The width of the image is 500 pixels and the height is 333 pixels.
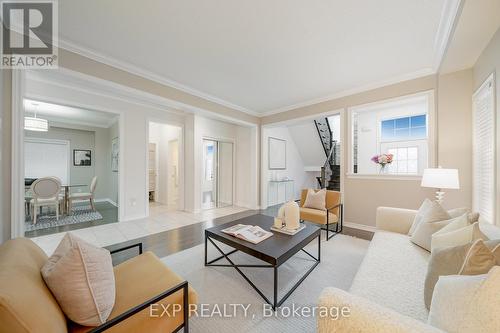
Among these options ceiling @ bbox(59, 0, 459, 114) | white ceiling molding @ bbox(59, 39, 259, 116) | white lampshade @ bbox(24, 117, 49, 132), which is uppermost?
ceiling @ bbox(59, 0, 459, 114)

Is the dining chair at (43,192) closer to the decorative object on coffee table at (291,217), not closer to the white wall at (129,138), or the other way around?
the white wall at (129,138)

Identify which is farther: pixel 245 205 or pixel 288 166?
pixel 288 166

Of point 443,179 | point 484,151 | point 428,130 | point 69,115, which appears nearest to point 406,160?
point 428,130

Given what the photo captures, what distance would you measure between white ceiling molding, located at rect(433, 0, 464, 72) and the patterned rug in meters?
6.34

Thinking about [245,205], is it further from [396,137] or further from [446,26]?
[446,26]

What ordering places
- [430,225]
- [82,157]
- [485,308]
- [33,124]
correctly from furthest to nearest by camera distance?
[82,157]
[33,124]
[430,225]
[485,308]

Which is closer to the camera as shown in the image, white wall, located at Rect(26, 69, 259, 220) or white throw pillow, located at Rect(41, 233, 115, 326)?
white throw pillow, located at Rect(41, 233, 115, 326)

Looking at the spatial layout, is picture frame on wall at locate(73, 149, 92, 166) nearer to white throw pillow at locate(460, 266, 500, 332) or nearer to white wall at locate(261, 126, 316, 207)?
white wall at locate(261, 126, 316, 207)

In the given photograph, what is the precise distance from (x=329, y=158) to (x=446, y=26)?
4.14 meters

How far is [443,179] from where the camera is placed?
231 cm

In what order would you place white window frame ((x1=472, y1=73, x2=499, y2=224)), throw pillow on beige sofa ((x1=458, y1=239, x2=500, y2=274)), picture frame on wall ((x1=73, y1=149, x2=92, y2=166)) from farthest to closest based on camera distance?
picture frame on wall ((x1=73, y1=149, x2=92, y2=166))
white window frame ((x1=472, y1=73, x2=499, y2=224))
throw pillow on beige sofa ((x1=458, y1=239, x2=500, y2=274))

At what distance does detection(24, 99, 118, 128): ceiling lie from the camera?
4520mm

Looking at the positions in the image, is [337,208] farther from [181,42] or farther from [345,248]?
[181,42]

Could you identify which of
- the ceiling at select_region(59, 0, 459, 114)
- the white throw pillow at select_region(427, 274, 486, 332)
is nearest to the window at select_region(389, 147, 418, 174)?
the ceiling at select_region(59, 0, 459, 114)
